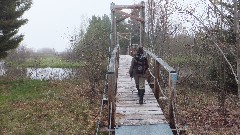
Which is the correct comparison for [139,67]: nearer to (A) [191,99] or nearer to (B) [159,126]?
(B) [159,126]

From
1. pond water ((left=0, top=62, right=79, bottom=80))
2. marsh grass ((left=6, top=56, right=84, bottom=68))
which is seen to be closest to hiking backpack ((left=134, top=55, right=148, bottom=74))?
pond water ((left=0, top=62, right=79, bottom=80))

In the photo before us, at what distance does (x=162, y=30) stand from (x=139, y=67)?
14049mm

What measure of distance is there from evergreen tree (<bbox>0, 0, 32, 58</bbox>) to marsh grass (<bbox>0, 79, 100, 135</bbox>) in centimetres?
301

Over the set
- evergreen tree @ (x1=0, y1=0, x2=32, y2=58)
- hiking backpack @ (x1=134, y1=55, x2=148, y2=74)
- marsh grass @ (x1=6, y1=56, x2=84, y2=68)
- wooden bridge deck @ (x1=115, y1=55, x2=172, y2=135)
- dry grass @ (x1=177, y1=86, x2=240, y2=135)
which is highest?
evergreen tree @ (x1=0, y1=0, x2=32, y2=58)

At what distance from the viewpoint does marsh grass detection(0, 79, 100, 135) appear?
38.3 ft

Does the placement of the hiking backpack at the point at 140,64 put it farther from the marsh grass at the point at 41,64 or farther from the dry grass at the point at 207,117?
the marsh grass at the point at 41,64

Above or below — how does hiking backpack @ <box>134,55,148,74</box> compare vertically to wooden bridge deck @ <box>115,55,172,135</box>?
above

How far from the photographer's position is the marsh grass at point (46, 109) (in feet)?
38.3

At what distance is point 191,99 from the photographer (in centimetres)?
1691

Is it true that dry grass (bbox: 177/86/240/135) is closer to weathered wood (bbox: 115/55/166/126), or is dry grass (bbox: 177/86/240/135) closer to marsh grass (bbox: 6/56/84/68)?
weathered wood (bbox: 115/55/166/126)

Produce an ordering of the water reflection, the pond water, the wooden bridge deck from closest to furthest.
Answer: the wooden bridge deck → the water reflection → the pond water

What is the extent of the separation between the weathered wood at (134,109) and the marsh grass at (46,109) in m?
1.22

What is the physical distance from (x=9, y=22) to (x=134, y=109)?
1323 cm

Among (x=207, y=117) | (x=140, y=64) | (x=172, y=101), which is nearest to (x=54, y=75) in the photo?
(x=207, y=117)
